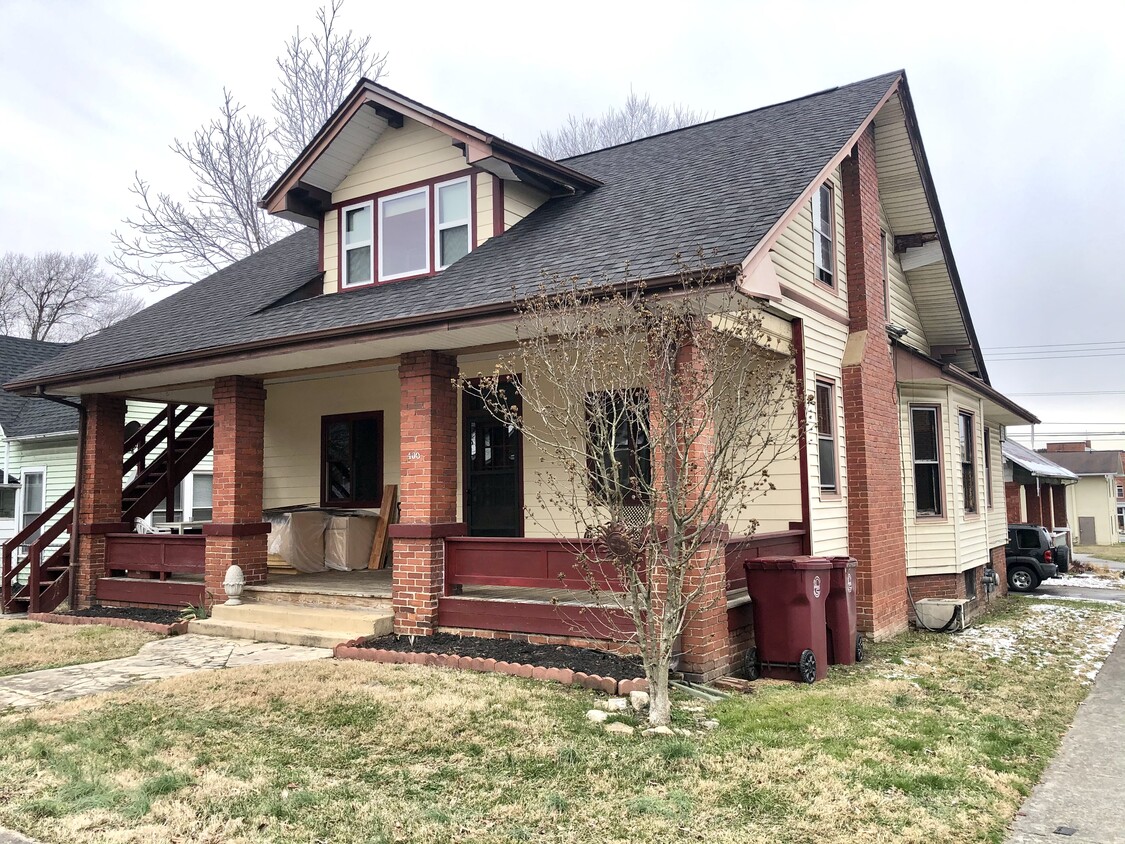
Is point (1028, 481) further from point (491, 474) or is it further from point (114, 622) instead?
point (114, 622)

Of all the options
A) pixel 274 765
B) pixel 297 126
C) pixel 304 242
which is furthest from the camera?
pixel 297 126

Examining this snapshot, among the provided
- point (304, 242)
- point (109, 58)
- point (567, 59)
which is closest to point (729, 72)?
point (567, 59)

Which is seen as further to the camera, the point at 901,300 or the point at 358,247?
the point at 901,300

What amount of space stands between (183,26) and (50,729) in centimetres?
1581

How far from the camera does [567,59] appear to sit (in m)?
48.7

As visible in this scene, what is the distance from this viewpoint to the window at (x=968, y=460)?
12867 millimetres

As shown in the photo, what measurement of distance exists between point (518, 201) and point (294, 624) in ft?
18.6

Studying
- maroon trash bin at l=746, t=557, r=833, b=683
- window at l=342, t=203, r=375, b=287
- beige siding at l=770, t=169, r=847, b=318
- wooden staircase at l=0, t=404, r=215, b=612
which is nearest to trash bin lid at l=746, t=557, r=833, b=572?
maroon trash bin at l=746, t=557, r=833, b=683

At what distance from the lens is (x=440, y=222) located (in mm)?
10445

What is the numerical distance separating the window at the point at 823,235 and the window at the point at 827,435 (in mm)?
1330

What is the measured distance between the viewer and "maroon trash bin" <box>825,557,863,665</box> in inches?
317

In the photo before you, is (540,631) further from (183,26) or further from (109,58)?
(109,58)

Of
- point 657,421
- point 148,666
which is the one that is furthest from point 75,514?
point 657,421

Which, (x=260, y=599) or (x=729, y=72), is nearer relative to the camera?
(x=260, y=599)
